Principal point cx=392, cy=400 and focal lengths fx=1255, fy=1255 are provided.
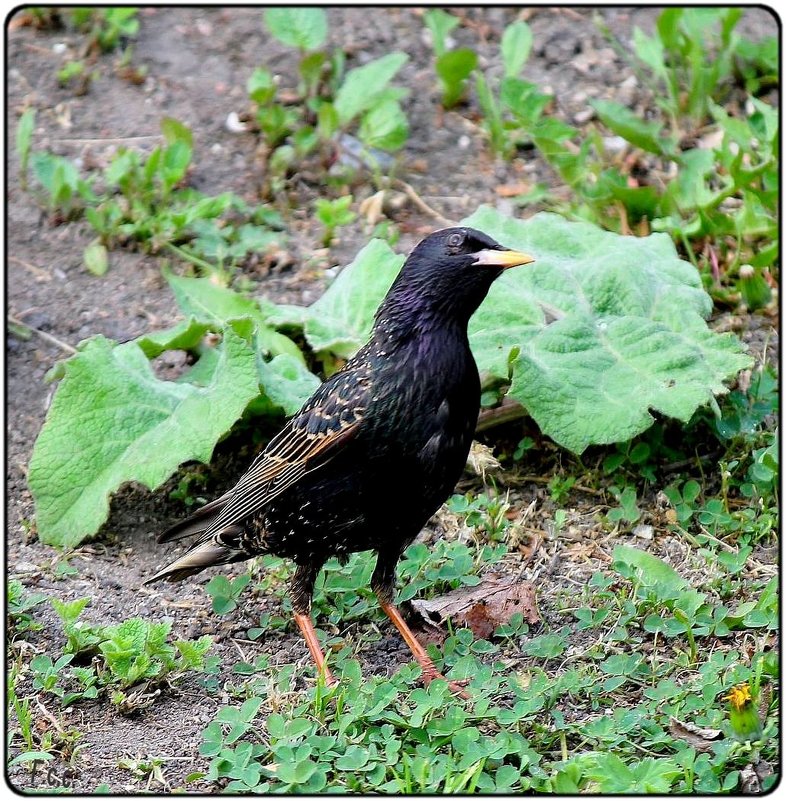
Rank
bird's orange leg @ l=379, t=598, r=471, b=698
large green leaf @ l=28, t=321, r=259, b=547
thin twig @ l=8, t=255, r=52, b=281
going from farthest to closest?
thin twig @ l=8, t=255, r=52, b=281 < large green leaf @ l=28, t=321, r=259, b=547 < bird's orange leg @ l=379, t=598, r=471, b=698

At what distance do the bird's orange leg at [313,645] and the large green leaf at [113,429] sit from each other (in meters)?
0.78

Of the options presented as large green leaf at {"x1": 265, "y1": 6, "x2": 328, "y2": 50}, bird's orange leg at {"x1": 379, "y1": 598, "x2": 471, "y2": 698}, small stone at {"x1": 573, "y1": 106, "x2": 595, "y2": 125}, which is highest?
large green leaf at {"x1": 265, "y1": 6, "x2": 328, "y2": 50}

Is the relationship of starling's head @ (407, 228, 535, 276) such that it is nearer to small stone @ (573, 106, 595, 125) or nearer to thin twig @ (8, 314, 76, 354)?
thin twig @ (8, 314, 76, 354)

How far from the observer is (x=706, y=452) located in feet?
18.3

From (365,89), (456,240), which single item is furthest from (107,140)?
(456,240)

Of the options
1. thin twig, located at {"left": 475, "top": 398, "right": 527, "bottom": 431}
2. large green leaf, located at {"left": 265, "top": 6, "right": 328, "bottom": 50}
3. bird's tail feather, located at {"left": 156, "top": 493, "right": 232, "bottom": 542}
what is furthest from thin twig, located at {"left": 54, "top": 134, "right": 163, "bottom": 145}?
bird's tail feather, located at {"left": 156, "top": 493, "right": 232, "bottom": 542}

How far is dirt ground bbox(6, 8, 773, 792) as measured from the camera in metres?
4.79

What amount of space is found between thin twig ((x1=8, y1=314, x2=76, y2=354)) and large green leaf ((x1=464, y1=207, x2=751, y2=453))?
2.09 metres

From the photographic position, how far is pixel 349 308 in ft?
19.4

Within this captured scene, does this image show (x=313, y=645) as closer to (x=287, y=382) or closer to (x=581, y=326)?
(x=287, y=382)

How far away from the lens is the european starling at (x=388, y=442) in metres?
4.32

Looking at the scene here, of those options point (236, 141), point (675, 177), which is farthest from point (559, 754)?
point (236, 141)

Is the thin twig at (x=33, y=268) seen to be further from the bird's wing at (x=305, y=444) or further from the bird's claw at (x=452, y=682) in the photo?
the bird's claw at (x=452, y=682)

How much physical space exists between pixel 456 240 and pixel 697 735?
1.90m
